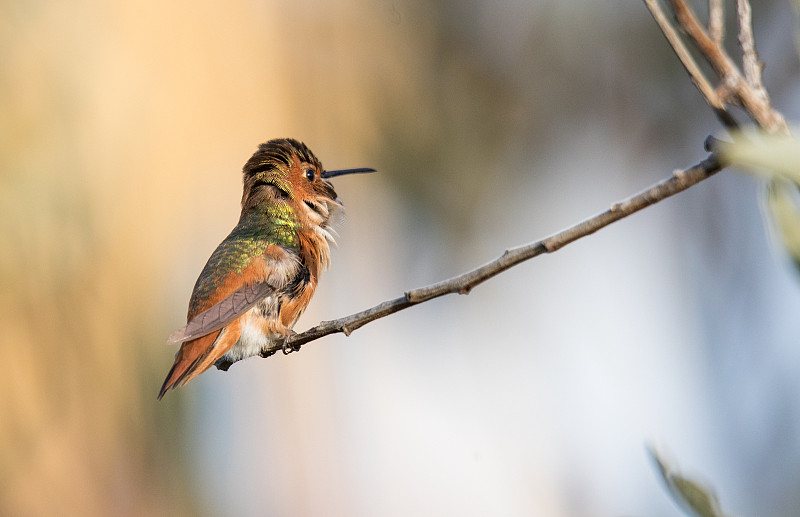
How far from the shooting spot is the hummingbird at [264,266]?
7.21ft

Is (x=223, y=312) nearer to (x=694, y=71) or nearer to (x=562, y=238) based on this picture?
(x=562, y=238)

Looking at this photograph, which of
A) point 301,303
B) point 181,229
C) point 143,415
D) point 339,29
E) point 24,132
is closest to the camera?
point 301,303

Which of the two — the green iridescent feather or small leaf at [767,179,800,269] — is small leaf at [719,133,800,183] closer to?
small leaf at [767,179,800,269]

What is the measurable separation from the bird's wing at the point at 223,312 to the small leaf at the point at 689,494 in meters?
1.41

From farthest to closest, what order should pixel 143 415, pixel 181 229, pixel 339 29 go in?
pixel 339 29 → pixel 181 229 → pixel 143 415

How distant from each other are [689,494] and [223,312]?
1725mm

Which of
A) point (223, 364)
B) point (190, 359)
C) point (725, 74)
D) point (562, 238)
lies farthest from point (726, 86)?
point (223, 364)

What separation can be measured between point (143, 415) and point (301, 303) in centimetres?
423

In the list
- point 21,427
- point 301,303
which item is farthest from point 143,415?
point 301,303

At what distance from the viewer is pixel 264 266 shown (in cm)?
262

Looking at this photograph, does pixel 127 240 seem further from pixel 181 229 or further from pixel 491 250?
pixel 491 250

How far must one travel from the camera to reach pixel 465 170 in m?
7.15

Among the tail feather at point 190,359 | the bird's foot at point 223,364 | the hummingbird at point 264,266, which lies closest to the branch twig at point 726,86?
the hummingbird at point 264,266

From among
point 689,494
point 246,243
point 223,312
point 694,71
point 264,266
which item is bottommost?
point 689,494
